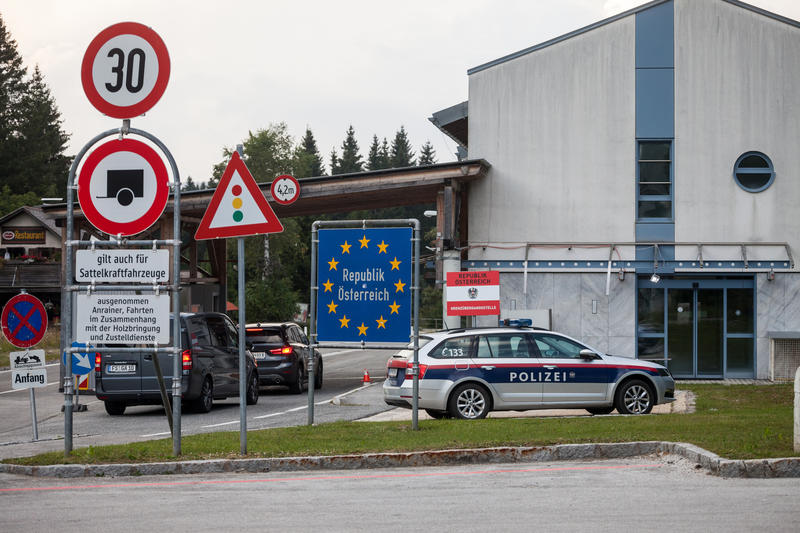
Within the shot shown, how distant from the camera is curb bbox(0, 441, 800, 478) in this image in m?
9.50

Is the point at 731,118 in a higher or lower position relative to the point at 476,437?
higher

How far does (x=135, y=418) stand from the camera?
19.0 meters

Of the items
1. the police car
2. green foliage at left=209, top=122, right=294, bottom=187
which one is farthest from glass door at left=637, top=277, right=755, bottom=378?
green foliage at left=209, top=122, right=294, bottom=187

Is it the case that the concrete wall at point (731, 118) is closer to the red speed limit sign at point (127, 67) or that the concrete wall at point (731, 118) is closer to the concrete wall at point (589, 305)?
the concrete wall at point (589, 305)

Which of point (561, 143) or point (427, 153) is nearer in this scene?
point (561, 143)

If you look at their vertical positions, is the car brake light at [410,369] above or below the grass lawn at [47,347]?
above

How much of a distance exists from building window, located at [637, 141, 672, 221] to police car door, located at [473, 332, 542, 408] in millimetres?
10810

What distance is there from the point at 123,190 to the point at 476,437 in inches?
191

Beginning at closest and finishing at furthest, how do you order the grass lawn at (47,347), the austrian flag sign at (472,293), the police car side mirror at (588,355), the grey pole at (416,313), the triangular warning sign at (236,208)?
the triangular warning sign at (236,208), the grey pole at (416,313), the police car side mirror at (588,355), the austrian flag sign at (472,293), the grass lawn at (47,347)

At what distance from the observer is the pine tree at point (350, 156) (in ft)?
464

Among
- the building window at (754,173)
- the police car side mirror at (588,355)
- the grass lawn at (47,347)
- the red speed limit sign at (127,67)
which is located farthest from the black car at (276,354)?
the grass lawn at (47,347)

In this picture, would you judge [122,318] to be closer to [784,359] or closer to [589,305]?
[589,305]

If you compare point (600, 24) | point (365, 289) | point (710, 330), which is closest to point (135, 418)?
point (365, 289)

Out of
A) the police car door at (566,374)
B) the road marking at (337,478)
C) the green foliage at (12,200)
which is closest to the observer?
the road marking at (337,478)
